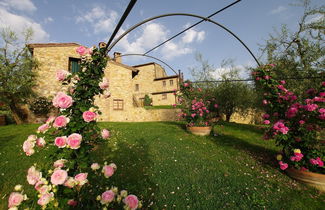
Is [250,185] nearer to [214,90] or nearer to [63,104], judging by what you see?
A: [63,104]

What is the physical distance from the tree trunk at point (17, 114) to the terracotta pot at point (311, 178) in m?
Result: 18.3

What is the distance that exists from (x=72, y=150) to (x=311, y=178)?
4596mm

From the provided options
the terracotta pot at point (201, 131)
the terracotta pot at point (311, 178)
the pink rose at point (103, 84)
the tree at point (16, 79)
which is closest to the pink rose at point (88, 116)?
the pink rose at point (103, 84)

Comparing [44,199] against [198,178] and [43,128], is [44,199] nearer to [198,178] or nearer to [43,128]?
[43,128]

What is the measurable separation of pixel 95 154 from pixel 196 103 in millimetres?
5789

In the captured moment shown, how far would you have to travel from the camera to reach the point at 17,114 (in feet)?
42.3

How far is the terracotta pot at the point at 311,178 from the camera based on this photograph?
3.05 meters

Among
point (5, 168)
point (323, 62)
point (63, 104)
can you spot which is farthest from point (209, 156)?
point (323, 62)

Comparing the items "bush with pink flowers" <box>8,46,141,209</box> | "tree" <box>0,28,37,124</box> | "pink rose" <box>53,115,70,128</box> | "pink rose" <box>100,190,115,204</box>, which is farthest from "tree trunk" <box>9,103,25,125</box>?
"pink rose" <box>100,190,115,204</box>

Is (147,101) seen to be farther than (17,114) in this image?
Yes

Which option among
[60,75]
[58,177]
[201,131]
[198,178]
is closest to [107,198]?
[58,177]

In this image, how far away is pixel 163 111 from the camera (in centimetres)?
2008

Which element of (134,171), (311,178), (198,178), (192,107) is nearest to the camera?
(311,178)

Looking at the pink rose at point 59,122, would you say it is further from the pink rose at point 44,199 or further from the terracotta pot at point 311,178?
the terracotta pot at point 311,178
